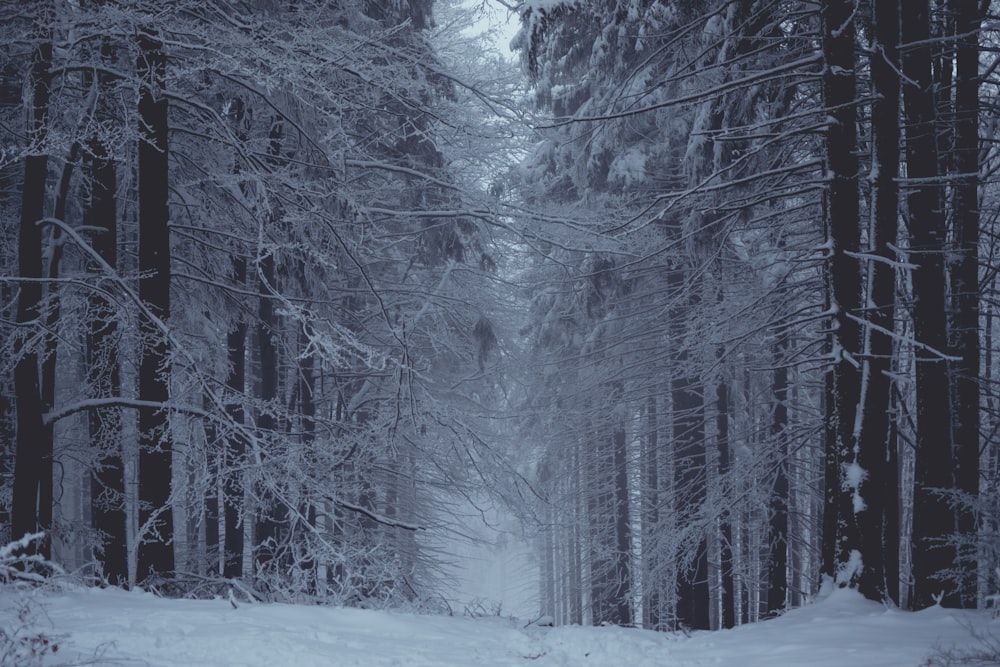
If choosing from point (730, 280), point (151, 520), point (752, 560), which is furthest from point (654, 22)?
point (752, 560)

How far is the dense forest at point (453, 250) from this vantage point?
23.2 ft

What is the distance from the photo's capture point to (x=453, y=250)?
11.7m

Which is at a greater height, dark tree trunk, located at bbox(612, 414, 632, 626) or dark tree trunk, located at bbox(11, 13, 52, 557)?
dark tree trunk, located at bbox(11, 13, 52, 557)

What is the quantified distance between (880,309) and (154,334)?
24.3 ft

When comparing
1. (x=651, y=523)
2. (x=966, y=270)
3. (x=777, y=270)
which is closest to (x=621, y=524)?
(x=651, y=523)

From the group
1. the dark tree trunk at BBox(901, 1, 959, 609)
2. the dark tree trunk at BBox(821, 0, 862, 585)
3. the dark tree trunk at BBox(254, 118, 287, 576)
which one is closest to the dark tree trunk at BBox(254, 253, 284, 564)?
the dark tree trunk at BBox(254, 118, 287, 576)

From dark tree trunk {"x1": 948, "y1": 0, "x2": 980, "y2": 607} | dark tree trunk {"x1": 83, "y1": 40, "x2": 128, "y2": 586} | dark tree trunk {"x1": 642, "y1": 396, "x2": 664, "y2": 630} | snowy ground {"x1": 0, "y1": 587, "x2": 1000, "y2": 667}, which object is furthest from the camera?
dark tree trunk {"x1": 642, "y1": 396, "x2": 664, "y2": 630}

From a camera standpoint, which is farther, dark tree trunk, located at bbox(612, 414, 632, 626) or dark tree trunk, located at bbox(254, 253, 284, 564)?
dark tree trunk, located at bbox(612, 414, 632, 626)

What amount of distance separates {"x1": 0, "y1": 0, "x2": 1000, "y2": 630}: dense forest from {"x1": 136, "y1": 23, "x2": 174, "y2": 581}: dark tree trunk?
41 millimetres

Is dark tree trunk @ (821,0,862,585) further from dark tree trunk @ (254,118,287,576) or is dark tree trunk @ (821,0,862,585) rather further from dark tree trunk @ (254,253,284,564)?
dark tree trunk @ (254,253,284,564)

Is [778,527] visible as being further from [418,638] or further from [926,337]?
[418,638]

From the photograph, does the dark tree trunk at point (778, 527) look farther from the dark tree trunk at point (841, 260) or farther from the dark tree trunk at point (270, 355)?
the dark tree trunk at point (270, 355)

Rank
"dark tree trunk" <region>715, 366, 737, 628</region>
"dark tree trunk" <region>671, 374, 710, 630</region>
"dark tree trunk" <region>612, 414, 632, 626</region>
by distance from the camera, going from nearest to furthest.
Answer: "dark tree trunk" <region>715, 366, 737, 628</region> → "dark tree trunk" <region>671, 374, 710, 630</region> → "dark tree trunk" <region>612, 414, 632, 626</region>

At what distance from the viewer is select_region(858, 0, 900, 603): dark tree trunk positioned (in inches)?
265
